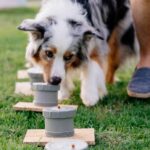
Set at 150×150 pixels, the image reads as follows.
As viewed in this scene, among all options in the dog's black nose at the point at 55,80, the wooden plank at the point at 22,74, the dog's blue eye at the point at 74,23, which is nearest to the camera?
the dog's black nose at the point at 55,80

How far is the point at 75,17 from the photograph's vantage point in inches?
164

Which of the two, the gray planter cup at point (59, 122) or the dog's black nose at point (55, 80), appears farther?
the dog's black nose at point (55, 80)

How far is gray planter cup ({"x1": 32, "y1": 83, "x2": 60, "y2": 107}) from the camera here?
12.4ft

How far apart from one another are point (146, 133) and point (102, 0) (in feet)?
5.72

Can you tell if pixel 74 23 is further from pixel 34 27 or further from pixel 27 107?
pixel 27 107

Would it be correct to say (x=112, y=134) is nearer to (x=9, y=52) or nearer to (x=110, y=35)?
(x=110, y=35)

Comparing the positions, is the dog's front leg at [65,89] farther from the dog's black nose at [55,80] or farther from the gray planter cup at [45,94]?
the gray planter cup at [45,94]

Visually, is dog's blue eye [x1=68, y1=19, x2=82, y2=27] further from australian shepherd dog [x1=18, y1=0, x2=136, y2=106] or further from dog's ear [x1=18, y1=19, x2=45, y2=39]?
dog's ear [x1=18, y1=19, x2=45, y2=39]

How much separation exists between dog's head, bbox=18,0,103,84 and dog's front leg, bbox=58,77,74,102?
311mm

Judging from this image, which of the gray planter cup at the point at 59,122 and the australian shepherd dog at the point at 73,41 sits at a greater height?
the australian shepherd dog at the point at 73,41

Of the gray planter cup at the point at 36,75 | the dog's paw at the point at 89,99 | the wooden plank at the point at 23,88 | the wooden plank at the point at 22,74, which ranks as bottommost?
the dog's paw at the point at 89,99

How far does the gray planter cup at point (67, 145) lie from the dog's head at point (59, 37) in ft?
3.66

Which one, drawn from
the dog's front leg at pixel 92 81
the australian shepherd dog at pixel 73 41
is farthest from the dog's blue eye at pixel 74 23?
the dog's front leg at pixel 92 81

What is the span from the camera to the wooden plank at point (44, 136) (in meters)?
3.00
